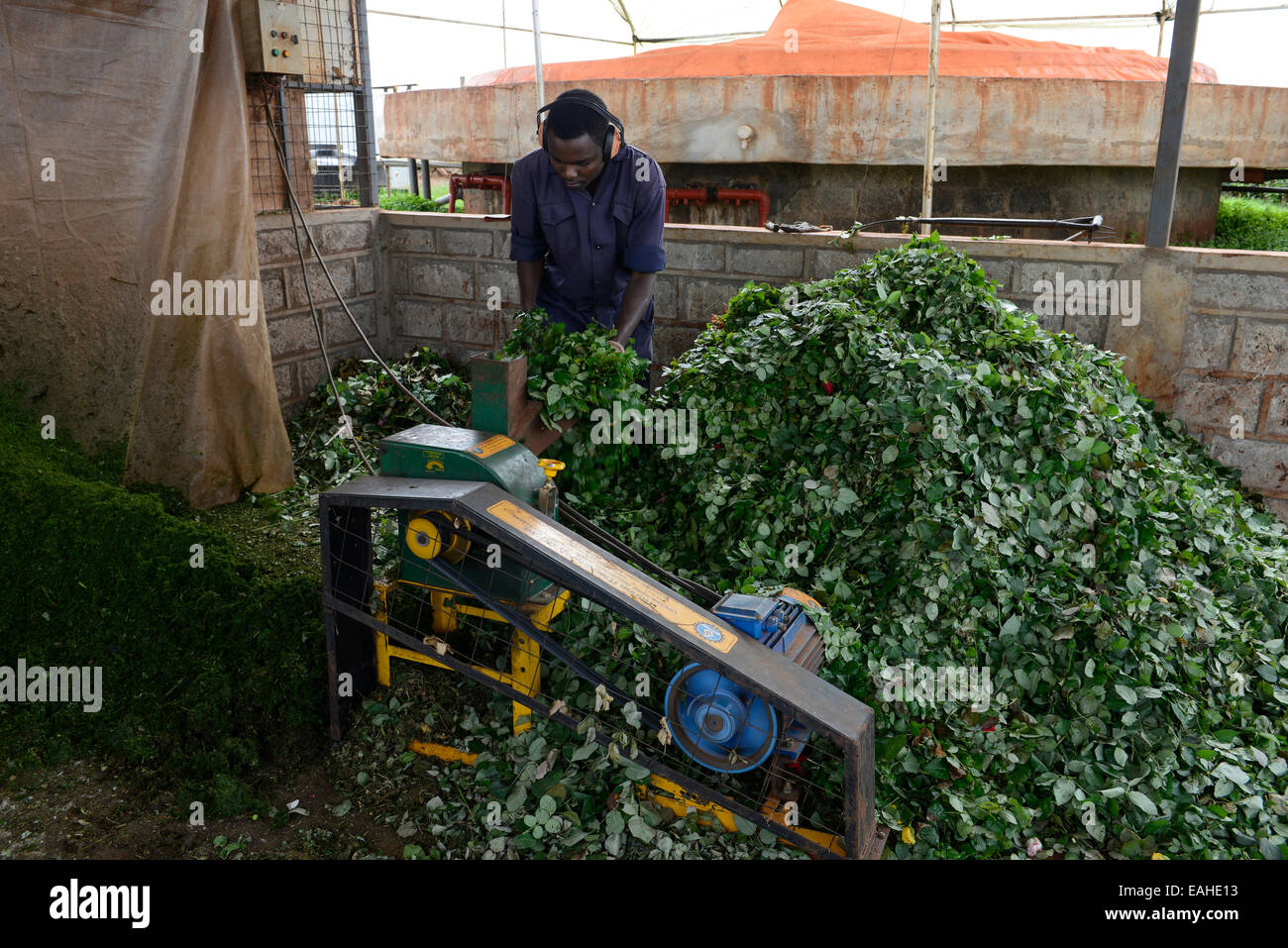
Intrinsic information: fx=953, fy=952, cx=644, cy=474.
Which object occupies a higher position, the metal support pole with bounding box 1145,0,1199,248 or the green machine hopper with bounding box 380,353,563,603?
the metal support pole with bounding box 1145,0,1199,248

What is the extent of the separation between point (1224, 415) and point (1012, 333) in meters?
1.72

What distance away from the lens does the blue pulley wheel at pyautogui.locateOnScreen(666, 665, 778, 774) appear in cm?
285

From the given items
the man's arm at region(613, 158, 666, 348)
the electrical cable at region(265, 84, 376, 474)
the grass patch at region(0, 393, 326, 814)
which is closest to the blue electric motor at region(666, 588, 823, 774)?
the grass patch at region(0, 393, 326, 814)

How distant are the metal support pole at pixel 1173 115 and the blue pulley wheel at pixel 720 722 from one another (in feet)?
11.4

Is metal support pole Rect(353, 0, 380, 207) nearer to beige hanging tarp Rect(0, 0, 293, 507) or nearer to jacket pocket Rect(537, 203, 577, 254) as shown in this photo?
beige hanging tarp Rect(0, 0, 293, 507)

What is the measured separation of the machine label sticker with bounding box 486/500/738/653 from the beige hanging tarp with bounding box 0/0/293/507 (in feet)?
7.47

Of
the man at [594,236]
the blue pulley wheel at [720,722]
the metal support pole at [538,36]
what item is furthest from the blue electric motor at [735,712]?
the metal support pole at [538,36]

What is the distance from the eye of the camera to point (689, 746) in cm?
294

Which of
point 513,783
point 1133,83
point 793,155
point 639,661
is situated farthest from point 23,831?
point 1133,83

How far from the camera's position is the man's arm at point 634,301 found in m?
4.21

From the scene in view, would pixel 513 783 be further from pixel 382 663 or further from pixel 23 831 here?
pixel 23 831

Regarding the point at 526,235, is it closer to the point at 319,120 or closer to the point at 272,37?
the point at 272,37

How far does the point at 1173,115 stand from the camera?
15.6ft

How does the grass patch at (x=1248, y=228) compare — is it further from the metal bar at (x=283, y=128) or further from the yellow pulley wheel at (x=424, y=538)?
the yellow pulley wheel at (x=424, y=538)
